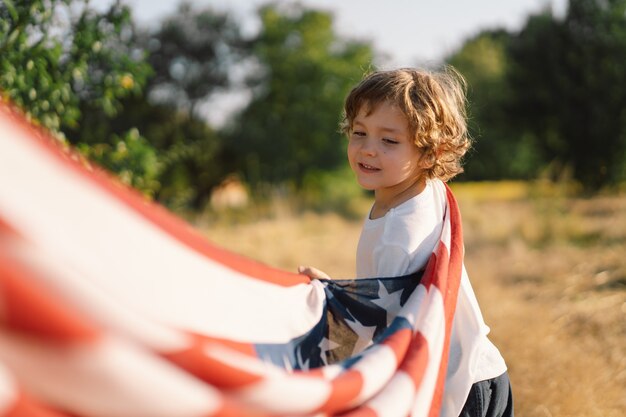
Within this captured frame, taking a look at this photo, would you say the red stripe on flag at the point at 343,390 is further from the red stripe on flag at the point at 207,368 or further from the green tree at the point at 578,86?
the green tree at the point at 578,86

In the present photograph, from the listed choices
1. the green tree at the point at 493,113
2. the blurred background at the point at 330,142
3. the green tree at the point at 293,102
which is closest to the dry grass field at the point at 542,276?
the blurred background at the point at 330,142

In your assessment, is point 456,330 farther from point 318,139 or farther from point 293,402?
point 318,139

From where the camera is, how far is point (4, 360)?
0.78 meters

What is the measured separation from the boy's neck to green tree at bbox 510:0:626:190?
12619mm

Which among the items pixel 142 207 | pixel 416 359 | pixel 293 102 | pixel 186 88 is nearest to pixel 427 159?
pixel 416 359

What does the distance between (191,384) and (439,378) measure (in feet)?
2.77

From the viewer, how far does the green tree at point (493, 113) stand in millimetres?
15703

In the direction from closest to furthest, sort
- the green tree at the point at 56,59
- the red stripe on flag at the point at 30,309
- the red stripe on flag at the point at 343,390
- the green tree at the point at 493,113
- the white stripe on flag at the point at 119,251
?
1. the red stripe on flag at the point at 30,309
2. the white stripe on flag at the point at 119,251
3. the red stripe on flag at the point at 343,390
4. the green tree at the point at 56,59
5. the green tree at the point at 493,113

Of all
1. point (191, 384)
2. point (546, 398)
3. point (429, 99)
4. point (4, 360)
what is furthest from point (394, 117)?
point (546, 398)

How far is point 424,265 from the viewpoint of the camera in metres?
1.74

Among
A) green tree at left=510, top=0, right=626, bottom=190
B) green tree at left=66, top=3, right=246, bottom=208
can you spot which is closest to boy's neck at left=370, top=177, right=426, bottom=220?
Result: green tree at left=510, top=0, right=626, bottom=190

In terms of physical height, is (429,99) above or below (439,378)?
above

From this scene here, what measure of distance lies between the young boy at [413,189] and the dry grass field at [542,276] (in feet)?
4.63

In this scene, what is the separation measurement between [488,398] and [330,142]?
14392 mm
